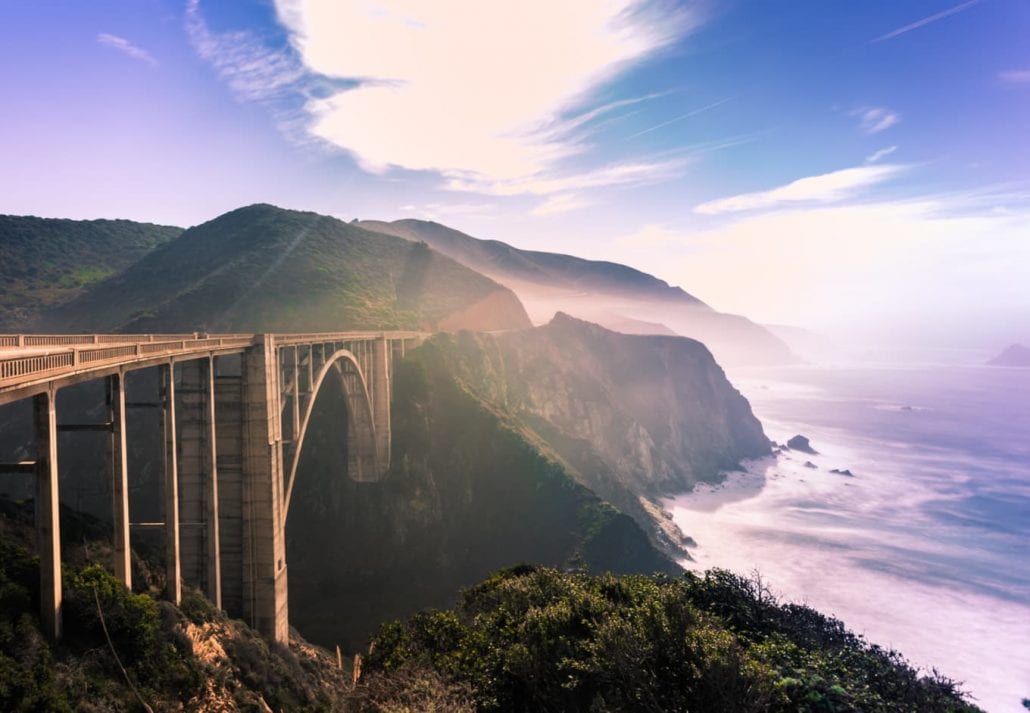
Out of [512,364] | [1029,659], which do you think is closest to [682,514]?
[512,364]

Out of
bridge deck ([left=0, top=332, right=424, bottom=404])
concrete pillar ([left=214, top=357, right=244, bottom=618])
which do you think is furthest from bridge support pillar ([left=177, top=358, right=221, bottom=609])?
concrete pillar ([left=214, top=357, right=244, bottom=618])

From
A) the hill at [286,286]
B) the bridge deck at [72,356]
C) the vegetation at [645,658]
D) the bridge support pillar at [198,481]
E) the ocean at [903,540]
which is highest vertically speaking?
the hill at [286,286]

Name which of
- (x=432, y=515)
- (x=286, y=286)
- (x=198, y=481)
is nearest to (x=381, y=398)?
(x=432, y=515)

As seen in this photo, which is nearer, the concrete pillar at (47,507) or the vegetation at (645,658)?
the concrete pillar at (47,507)

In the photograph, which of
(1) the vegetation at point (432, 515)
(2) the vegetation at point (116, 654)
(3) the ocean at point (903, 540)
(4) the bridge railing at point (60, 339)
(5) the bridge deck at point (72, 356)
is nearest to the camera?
(5) the bridge deck at point (72, 356)

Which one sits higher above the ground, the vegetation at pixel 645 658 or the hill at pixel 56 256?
the hill at pixel 56 256

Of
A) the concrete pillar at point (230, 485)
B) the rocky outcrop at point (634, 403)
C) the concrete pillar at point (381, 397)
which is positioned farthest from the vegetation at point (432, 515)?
the rocky outcrop at point (634, 403)

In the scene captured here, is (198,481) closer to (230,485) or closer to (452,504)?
(230,485)

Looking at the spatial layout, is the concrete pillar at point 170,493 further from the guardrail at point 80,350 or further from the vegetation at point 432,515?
the vegetation at point 432,515
